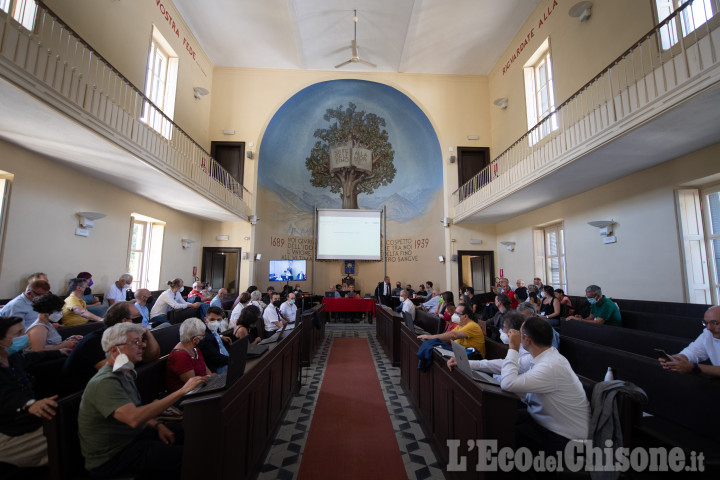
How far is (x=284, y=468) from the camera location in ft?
8.56

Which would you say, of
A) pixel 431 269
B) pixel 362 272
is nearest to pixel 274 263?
pixel 362 272

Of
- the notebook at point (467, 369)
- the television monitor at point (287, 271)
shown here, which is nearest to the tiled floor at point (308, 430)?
the notebook at point (467, 369)

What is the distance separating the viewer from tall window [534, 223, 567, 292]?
25.7 feet

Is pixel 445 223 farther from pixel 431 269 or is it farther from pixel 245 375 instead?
pixel 245 375

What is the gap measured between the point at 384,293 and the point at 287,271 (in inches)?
137

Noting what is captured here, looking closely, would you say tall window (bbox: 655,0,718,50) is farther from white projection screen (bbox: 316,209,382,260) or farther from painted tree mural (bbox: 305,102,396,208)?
white projection screen (bbox: 316,209,382,260)

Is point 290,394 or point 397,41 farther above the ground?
point 397,41

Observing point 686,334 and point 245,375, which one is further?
point 686,334

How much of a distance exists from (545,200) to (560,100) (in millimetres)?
2397

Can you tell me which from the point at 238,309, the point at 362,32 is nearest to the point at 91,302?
the point at 238,309

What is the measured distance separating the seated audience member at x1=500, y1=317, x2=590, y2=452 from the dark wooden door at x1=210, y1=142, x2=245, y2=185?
10373 millimetres

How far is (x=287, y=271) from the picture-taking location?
37.1ft

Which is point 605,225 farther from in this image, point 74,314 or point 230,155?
point 230,155

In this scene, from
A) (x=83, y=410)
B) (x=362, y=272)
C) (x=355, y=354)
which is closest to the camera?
(x=83, y=410)
